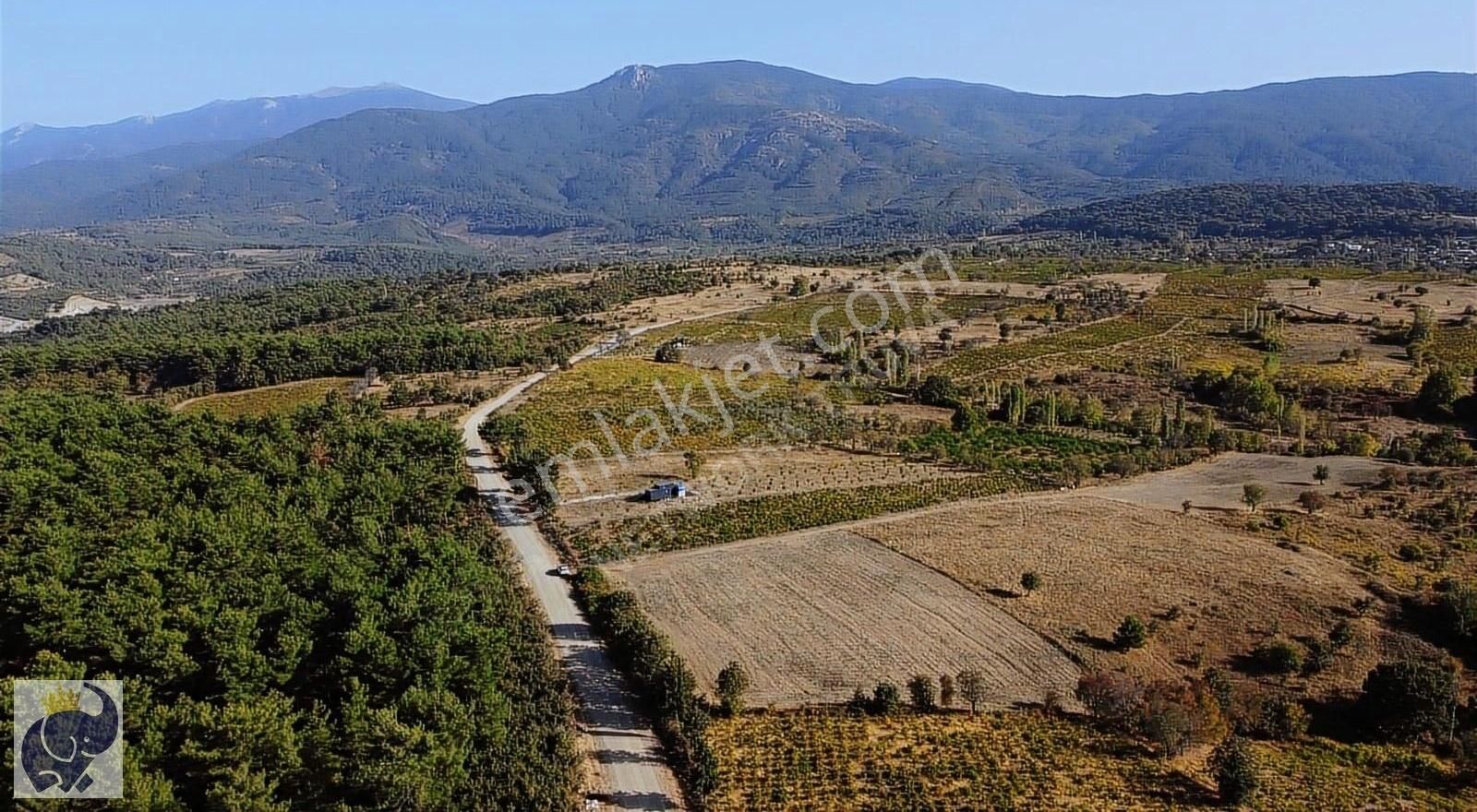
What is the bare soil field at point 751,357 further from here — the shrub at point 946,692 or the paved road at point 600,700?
the shrub at point 946,692

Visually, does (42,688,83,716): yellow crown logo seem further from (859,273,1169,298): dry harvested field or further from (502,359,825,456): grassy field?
(859,273,1169,298): dry harvested field

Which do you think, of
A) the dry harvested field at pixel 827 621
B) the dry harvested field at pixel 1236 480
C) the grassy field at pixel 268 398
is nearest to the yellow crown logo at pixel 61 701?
the dry harvested field at pixel 827 621

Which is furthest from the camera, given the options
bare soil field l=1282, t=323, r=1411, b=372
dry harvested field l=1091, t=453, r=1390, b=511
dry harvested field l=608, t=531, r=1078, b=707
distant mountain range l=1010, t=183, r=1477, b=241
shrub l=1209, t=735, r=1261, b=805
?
distant mountain range l=1010, t=183, r=1477, b=241

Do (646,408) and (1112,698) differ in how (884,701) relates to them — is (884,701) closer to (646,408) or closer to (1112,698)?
(1112,698)

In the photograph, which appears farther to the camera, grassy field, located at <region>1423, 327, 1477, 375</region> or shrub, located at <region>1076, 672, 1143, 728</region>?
grassy field, located at <region>1423, 327, 1477, 375</region>

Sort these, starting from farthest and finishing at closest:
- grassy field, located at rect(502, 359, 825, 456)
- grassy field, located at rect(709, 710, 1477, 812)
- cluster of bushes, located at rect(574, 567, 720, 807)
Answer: grassy field, located at rect(502, 359, 825, 456)
cluster of bushes, located at rect(574, 567, 720, 807)
grassy field, located at rect(709, 710, 1477, 812)

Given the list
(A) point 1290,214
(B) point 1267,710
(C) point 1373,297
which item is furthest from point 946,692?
(A) point 1290,214

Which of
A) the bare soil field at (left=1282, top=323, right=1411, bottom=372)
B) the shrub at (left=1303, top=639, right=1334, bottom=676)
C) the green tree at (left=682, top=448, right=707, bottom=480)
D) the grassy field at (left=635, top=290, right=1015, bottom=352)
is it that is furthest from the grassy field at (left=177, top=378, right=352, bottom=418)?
the bare soil field at (left=1282, top=323, right=1411, bottom=372)

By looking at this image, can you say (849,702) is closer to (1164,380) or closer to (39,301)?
(1164,380)
